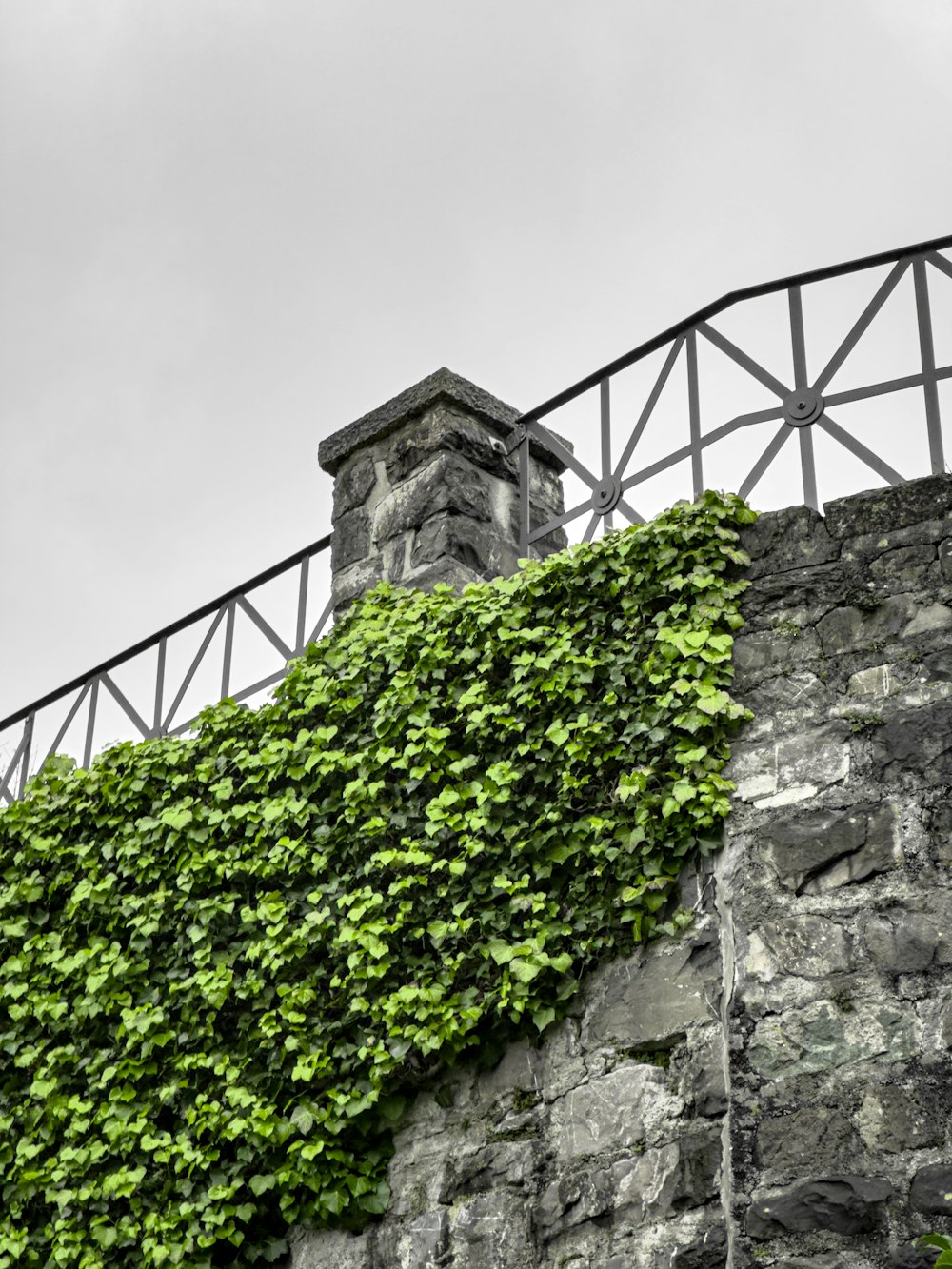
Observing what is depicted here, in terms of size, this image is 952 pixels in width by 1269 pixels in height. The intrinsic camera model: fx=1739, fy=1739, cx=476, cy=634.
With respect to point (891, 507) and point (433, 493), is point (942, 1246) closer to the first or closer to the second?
point (891, 507)

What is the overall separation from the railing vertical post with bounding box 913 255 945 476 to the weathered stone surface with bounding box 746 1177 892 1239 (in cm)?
207

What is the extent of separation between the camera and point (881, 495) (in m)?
5.17

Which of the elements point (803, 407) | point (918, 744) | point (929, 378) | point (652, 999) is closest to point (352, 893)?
point (652, 999)

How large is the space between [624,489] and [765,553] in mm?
703

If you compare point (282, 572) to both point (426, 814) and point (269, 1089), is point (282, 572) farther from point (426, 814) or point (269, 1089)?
point (269, 1089)

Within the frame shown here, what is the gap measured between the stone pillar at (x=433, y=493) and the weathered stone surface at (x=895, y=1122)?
2522mm

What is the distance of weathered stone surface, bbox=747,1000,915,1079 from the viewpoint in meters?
4.41

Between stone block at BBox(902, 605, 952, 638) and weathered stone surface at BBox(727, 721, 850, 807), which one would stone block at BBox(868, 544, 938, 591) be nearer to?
stone block at BBox(902, 605, 952, 638)

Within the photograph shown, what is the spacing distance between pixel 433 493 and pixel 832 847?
2286mm

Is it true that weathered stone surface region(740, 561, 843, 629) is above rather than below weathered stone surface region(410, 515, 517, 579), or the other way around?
below

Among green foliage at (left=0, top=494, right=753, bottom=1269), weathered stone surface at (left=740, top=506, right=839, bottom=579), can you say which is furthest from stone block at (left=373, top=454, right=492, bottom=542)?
weathered stone surface at (left=740, top=506, right=839, bottom=579)

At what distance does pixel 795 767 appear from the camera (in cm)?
490

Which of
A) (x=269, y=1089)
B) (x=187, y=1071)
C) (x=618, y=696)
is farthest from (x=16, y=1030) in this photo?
(x=618, y=696)

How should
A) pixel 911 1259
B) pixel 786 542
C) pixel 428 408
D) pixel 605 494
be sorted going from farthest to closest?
1. pixel 428 408
2. pixel 605 494
3. pixel 786 542
4. pixel 911 1259
